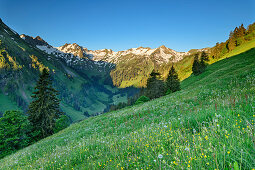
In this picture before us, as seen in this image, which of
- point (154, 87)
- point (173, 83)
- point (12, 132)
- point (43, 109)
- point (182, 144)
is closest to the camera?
point (182, 144)

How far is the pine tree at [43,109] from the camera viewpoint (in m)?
35.0

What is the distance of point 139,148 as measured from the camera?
15.0 ft

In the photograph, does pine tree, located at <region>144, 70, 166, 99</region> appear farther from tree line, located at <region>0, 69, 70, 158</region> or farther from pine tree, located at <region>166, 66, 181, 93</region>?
tree line, located at <region>0, 69, 70, 158</region>

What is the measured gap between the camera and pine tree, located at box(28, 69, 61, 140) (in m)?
35.0

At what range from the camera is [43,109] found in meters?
35.2

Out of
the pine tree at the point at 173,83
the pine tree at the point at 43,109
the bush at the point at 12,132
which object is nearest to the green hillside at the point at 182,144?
the pine tree at the point at 43,109

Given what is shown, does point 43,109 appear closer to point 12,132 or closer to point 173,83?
point 12,132

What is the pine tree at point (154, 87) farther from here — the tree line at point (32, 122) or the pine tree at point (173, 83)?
the tree line at point (32, 122)

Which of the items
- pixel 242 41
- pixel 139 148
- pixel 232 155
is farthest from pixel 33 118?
pixel 242 41

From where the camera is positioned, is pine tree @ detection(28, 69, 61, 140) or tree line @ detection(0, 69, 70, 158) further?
pine tree @ detection(28, 69, 61, 140)

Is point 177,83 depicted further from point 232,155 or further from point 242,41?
point 242,41

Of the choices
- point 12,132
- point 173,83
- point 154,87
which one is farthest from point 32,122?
point 173,83

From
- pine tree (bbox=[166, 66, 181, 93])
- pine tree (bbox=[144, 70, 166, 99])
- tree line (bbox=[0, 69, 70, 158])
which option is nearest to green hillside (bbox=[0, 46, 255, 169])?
tree line (bbox=[0, 69, 70, 158])

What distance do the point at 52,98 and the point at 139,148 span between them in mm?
38690
